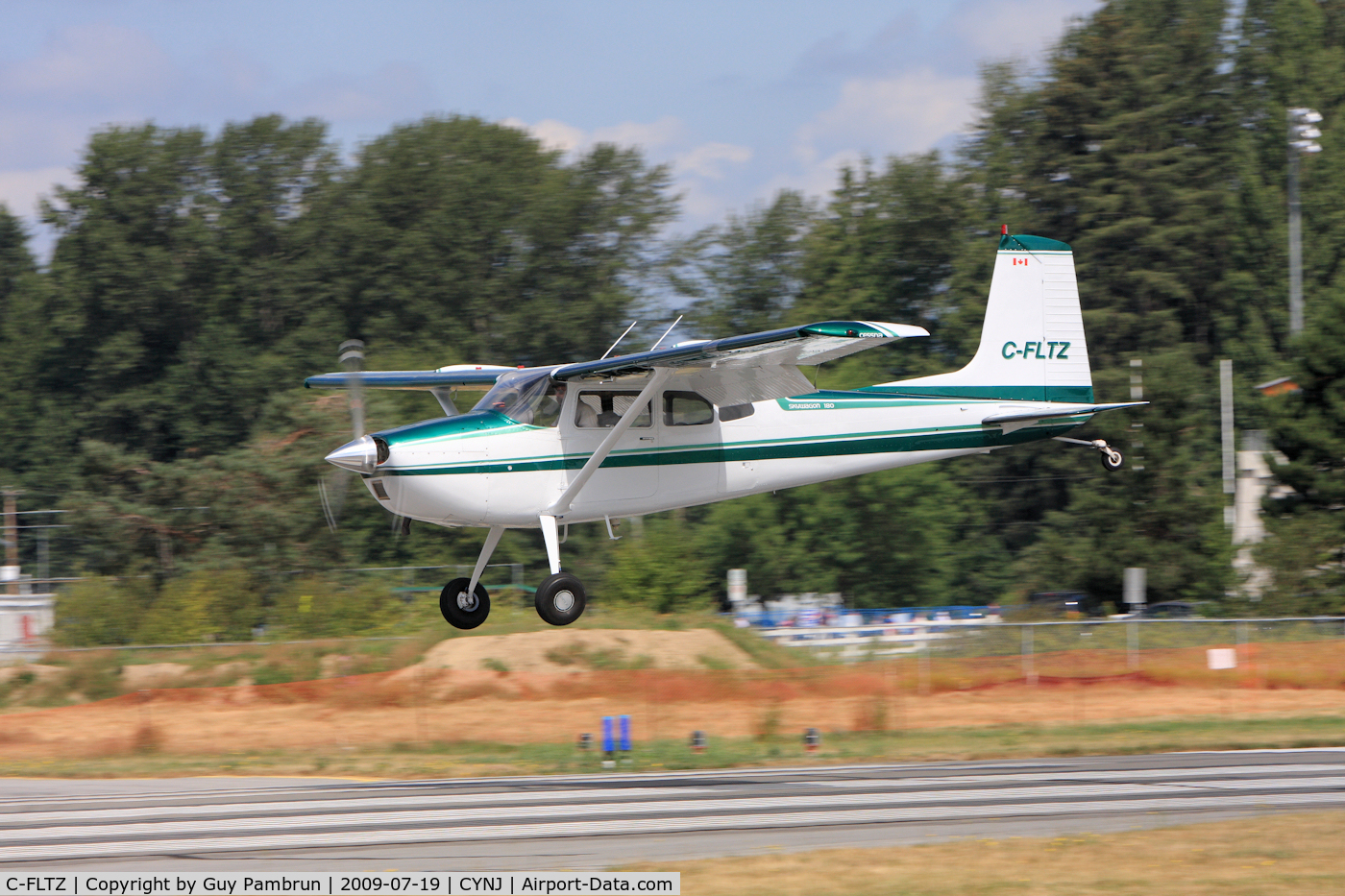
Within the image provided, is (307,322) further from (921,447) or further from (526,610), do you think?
(921,447)

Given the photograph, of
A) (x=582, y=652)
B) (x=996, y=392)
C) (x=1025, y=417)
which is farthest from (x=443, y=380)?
(x=582, y=652)

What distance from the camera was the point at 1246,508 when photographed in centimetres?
4931

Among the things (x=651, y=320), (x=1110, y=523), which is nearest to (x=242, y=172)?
(x=651, y=320)

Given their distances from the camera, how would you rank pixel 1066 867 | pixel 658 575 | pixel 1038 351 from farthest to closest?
A: pixel 658 575 → pixel 1038 351 → pixel 1066 867

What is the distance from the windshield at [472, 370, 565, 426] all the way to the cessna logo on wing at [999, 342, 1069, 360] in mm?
6778

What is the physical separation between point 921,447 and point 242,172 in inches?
2187

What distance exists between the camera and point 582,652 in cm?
3028

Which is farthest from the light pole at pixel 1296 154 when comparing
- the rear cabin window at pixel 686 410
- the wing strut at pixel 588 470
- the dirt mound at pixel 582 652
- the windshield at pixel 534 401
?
the windshield at pixel 534 401

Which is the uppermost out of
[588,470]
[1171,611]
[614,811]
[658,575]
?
[588,470]

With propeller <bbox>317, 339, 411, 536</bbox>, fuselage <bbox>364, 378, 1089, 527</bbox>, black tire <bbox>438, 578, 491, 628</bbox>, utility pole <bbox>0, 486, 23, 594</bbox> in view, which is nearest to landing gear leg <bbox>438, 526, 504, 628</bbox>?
black tire <bbox>438, 578, 491, 628</bbox>

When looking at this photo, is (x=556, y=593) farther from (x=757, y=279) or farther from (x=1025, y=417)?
(x=757, y=279)

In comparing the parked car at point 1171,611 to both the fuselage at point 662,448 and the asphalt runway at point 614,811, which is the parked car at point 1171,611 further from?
the fuselage at point 662,448

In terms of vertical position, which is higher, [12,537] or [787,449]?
[787,449]

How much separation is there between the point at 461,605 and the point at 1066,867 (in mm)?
8005
